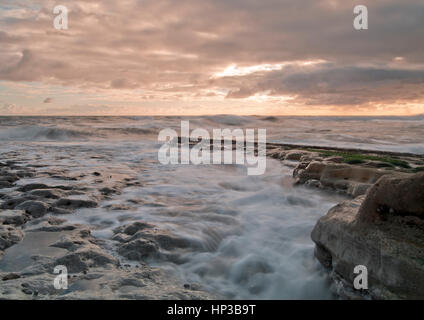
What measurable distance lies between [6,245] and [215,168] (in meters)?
6.59

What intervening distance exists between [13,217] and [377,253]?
4.18 meters

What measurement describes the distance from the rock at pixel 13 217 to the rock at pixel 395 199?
392cm

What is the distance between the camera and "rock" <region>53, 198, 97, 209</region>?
5219mm

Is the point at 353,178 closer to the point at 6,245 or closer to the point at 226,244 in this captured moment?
the point at 226,244

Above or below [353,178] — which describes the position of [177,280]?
below

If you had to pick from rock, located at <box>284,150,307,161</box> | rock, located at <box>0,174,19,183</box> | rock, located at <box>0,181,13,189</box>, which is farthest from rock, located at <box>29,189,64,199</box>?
rock, located at <box>284,150,307,161</box>

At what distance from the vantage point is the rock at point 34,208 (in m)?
4.73

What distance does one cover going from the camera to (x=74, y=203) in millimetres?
5340

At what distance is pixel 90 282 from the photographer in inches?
116

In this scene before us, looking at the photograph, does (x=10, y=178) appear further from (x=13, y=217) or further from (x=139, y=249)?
(x=139, y=249)

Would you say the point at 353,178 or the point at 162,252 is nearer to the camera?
the point at 162,252

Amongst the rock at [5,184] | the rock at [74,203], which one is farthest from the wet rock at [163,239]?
the rock at [5,184]

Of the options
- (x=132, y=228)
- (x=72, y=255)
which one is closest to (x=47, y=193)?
(x=132, y=228)
